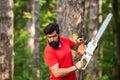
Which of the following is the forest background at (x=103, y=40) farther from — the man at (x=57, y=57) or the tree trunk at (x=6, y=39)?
the man at (x=57, y=57)

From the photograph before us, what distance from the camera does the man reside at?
664 cm

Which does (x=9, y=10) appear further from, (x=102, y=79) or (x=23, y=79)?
(x=102, y=79)

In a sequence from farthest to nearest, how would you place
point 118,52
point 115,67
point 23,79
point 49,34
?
1. point 115,67
2. point 118,52
3. point 23,79
4. point 49,34

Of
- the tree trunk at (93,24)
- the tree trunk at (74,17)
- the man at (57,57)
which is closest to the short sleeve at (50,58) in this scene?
the man at (57,57)

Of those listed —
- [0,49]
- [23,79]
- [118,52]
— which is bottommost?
[118,52]

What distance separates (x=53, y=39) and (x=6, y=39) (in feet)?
11.5

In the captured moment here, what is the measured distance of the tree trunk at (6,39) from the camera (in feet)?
32.3

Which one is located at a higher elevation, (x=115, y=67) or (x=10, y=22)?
(x=10, y=22)

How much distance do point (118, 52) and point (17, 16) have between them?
35.1 ft

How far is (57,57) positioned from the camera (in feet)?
22.5

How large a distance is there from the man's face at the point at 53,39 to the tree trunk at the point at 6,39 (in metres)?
3.34

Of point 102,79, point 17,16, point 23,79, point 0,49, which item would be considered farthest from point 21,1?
point 0,49

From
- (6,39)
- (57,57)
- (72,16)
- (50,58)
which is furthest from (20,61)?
(50,58)

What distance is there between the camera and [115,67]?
2595cm
